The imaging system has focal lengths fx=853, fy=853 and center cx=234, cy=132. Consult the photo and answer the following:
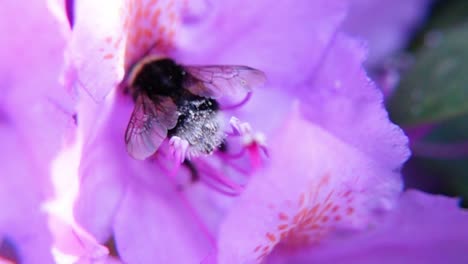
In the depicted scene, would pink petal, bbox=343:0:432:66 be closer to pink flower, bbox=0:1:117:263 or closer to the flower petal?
pink flower, bbox=0:1:117:263

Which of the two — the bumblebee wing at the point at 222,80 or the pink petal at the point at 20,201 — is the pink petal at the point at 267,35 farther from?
the pink petal at the point at 20,201

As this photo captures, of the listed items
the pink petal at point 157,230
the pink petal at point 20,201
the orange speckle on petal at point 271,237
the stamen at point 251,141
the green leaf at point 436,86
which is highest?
the green leaf at point 436,86

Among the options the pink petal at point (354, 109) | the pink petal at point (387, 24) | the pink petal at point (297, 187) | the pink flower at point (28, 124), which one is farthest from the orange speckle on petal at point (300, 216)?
the pink petal at point (387, 24)

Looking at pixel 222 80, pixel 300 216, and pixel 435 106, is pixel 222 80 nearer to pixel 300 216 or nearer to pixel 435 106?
pixel 300 216

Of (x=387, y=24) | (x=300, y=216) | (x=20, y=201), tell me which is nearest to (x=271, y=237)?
(x=300, y=216)

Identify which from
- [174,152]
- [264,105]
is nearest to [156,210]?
[174,152]
